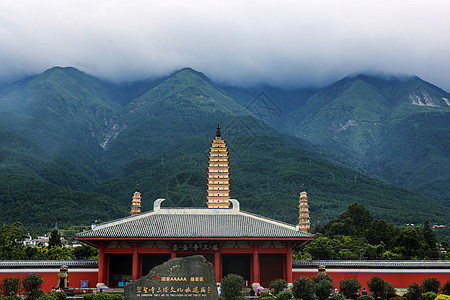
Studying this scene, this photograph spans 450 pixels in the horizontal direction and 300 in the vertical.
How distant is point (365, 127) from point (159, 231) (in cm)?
12213

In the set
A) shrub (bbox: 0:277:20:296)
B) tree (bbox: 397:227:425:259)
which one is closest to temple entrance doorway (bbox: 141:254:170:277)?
shrub (bbox: 0:277:20:296)

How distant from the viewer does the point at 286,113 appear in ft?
600

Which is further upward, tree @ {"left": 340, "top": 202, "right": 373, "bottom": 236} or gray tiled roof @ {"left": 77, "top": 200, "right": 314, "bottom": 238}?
tree @ {"left": 340, "top": 202, "right": 373, "bottom": 236}

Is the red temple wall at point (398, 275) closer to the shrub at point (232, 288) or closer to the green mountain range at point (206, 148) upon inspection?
the shrub at point (232, 288)

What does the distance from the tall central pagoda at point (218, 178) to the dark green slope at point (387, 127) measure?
232 ft

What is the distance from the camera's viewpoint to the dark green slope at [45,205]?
3184 inches

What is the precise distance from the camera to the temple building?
30.5 metres

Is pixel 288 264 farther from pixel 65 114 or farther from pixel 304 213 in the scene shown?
pixel 65 114

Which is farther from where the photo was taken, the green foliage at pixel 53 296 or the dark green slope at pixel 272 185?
the dark green slope at pixel 272 185

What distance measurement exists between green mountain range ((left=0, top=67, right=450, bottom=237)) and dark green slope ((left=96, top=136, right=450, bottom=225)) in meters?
0.25

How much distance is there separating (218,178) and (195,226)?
1398 centimetres

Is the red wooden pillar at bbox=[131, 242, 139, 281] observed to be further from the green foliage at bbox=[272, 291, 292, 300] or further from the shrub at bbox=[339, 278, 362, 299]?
the shrub at bbox=[339, 278, 362, 299]

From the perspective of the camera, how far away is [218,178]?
45.5m

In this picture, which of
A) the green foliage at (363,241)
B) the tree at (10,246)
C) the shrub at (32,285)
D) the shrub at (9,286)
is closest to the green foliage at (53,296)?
the shrub at (32,285)
